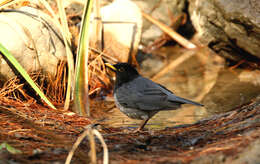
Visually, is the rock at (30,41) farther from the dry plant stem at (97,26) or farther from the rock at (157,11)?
the rock at (157,11)

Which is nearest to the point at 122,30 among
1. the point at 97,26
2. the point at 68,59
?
the point at 97,26

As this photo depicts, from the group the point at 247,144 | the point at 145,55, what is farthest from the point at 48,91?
the point at 145,55

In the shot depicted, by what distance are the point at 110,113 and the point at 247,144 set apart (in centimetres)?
235

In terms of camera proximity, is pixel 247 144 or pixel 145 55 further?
pixel 145 55

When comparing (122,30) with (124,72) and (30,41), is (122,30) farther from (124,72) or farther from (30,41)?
(124,72)

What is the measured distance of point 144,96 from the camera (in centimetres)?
296

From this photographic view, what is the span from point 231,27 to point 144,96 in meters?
2.24

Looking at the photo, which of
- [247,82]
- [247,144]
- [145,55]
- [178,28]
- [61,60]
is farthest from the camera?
[178,28]

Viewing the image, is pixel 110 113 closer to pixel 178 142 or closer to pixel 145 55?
pixel 178 142

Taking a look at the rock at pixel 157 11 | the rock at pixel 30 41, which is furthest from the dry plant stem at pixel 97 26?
the rock at pixel 157 11

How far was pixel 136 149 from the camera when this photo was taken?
232 centimetres

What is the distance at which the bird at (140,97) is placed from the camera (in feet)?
9.41

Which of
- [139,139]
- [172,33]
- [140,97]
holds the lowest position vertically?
[139,139]

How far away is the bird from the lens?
2.87 metres
